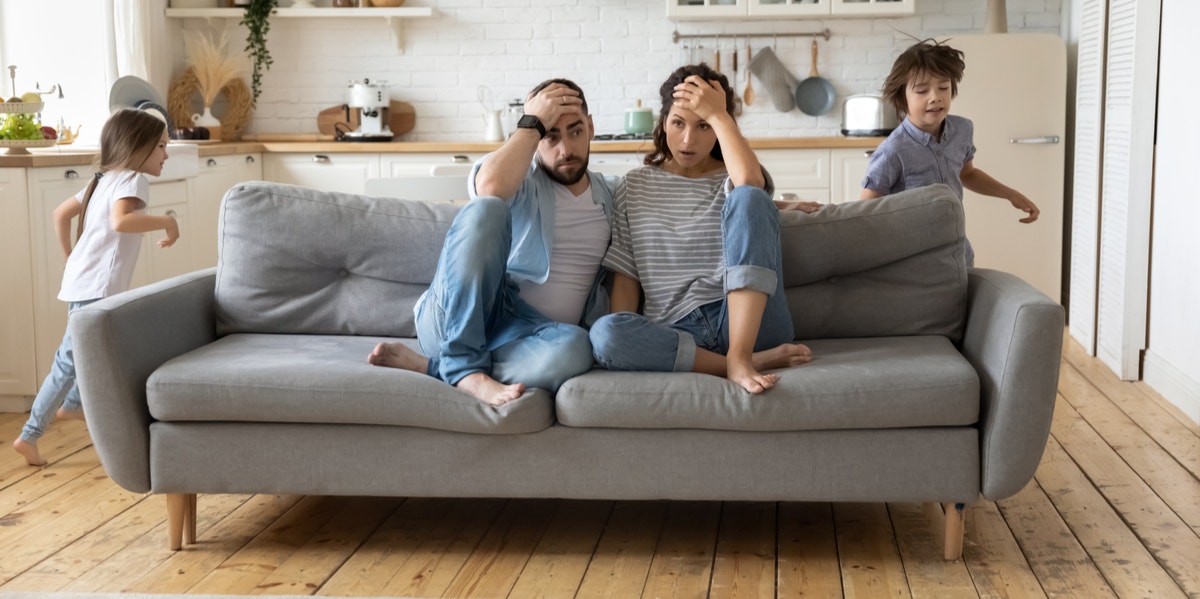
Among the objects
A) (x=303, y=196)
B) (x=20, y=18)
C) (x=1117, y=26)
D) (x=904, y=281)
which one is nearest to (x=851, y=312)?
(x=904, y=281)

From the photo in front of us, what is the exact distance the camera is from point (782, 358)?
8.59 feet

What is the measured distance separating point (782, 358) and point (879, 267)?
468 millimetres

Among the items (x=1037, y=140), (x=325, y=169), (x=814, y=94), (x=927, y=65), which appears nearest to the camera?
(x=927, y=65)

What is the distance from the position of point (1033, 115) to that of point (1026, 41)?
0.33m

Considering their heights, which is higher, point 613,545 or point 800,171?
point 800,171

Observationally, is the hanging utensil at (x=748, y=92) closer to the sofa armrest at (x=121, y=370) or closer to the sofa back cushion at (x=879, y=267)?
the sofa back cushion at (x=879, y=267)

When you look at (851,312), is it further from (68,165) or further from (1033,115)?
(1033,115)

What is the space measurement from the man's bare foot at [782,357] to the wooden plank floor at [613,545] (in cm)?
39

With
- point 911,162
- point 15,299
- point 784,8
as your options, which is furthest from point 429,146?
point 911,162

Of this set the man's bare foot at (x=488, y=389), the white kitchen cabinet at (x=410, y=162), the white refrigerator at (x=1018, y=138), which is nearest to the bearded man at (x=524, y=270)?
the man's bare foot at (x=488, y=389)

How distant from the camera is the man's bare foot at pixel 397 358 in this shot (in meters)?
2.62

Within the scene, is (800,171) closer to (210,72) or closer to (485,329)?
(210,72)

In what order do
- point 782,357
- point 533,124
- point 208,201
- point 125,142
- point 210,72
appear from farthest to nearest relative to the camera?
1. point 210,72
2. point 208,201
3. point 125,142
4. point 533,124
5. point 782,357

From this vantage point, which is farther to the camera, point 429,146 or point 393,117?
point 393,117
